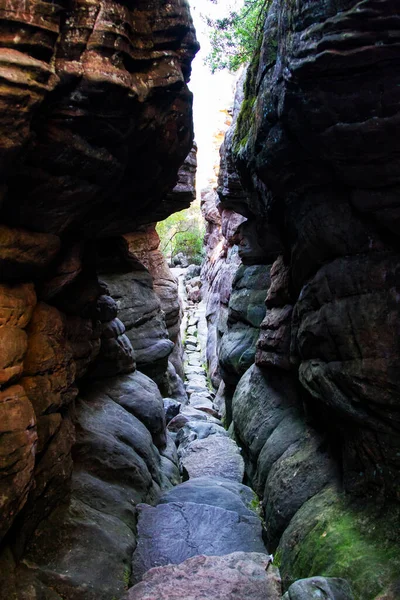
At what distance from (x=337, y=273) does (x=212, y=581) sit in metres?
5.43

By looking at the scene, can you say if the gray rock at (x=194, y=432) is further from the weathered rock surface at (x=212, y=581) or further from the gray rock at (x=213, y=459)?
the weathered rock surface at (x=212, y=581)

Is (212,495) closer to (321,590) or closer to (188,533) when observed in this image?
(188,533)

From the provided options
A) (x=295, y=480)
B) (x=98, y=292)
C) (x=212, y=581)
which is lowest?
(x=212, y=581)

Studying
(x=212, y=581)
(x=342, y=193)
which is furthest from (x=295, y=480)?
→ (x=342, y=193)

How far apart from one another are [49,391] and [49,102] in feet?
14.4

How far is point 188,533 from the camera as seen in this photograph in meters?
8.52

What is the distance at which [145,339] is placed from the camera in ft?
58.9

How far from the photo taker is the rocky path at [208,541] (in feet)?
20.4

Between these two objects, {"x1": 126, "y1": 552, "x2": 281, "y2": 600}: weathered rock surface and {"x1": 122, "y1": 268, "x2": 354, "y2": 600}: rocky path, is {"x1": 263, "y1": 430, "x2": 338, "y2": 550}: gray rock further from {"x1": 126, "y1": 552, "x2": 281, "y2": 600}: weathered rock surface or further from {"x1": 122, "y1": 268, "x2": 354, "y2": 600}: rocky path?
{"x1": 126, "y1": 552, "x2": 281, "y2": 600}: weathered rock surface

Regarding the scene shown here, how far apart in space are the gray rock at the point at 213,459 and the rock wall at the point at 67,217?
348 centimetres

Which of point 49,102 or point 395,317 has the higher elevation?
point 49,102

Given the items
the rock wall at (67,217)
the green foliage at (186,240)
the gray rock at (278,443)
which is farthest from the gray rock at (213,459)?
the green foliage at (186,240)

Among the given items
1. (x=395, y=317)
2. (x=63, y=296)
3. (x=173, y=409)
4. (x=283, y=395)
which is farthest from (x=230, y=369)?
(x=395, y=317)

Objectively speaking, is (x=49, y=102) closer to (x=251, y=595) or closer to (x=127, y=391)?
(x=251, y=595)
